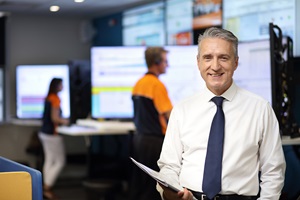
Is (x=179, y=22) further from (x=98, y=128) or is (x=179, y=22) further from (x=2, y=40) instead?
(x=2, y=40)

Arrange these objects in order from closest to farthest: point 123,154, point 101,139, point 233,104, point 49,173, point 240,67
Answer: point 233,104, point 240,67, point 49,173, point 123,154, point 101,139

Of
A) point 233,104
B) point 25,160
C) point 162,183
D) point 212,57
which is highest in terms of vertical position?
point 212,57

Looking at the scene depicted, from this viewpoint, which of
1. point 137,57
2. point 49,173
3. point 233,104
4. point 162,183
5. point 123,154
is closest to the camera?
point 162,183

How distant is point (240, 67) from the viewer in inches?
227

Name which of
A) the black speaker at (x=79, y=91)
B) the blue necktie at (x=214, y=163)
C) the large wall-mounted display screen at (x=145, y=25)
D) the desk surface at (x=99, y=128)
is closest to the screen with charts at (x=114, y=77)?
the desk surface at (x=99, y=128)

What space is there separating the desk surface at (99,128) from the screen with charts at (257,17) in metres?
1.62

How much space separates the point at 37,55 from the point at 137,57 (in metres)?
4.37

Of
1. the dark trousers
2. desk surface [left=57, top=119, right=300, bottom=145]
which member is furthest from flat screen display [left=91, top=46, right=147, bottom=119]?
the dark trousers

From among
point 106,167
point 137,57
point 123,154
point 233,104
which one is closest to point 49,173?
point 106,167

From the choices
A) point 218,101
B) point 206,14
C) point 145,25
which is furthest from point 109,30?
point 218,101

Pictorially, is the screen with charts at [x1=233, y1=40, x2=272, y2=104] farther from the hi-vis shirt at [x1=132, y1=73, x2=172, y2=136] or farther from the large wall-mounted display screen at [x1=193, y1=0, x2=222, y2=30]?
the large wall-mounted display screen at [x1=193, y1=0, x2=222, y2=30]

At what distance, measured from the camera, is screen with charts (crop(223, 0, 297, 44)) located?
6.47m

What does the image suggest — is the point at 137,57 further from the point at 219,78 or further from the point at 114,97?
the point at 219,78

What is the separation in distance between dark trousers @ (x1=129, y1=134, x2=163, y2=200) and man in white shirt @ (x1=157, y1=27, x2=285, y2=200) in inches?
91.0
